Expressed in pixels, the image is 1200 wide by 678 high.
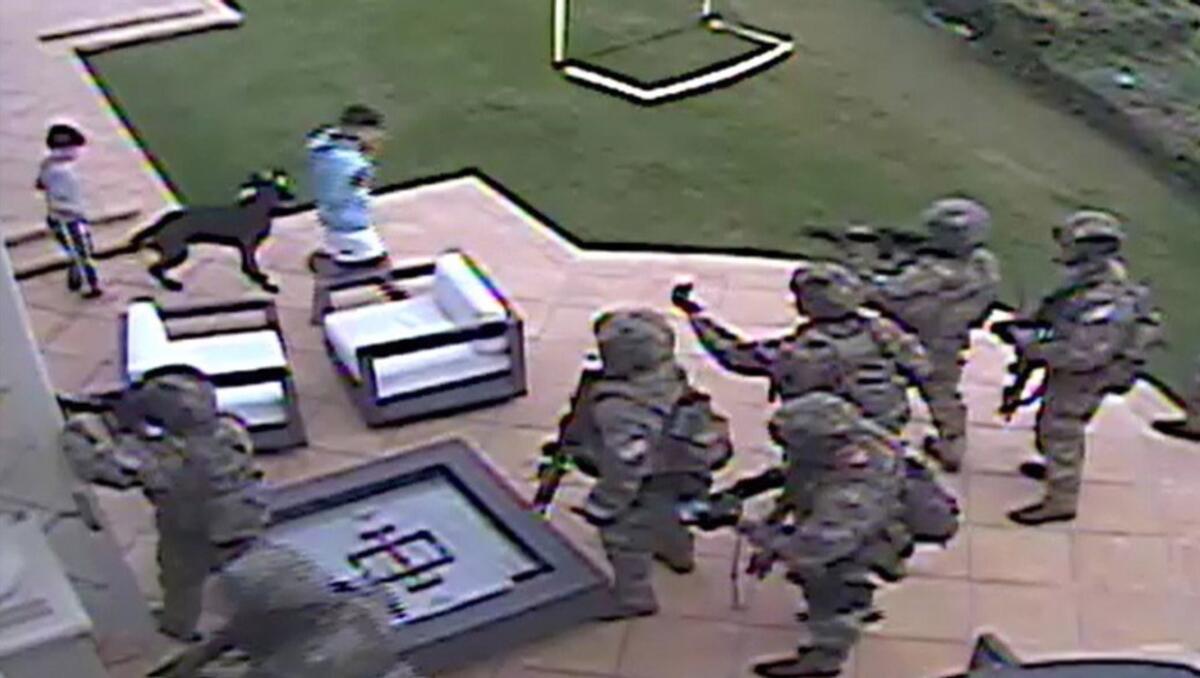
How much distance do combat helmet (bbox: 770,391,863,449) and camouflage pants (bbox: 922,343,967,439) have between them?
3.46 ft

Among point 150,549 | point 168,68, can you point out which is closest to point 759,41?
point 168,68

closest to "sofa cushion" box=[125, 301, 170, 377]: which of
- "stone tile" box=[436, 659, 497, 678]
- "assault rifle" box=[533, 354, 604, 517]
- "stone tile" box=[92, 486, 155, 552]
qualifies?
"stone tile" box=[92, 486, 155, 552]

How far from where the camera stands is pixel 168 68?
8.95m

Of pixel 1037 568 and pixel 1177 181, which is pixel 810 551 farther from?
pixel 1177 181

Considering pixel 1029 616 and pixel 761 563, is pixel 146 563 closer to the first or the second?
pixel 761 563

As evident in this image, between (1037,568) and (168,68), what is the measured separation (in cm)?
548

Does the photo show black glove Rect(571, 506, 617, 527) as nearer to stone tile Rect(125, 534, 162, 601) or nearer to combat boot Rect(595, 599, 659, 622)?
combat boot Rect(595, 599, 659, 622)

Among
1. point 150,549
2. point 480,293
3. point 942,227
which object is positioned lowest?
point 150,549

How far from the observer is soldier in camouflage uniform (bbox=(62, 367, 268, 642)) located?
469 cm

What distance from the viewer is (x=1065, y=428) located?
211 inches

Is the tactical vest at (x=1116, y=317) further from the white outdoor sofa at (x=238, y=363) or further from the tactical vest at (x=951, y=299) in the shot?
the white outdoor sofa at (x=238, y=363)

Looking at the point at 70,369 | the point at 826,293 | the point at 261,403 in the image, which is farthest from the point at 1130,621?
the point at 70,369

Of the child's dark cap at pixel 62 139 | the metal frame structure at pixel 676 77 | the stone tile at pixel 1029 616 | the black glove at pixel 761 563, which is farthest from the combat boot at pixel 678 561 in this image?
the metal frame structure at pixel 676 77

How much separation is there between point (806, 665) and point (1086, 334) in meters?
1.29
